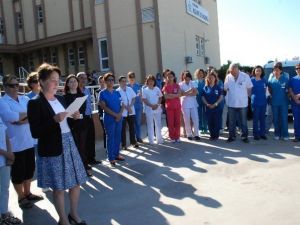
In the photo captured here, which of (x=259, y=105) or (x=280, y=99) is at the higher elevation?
(x=280, y=99)

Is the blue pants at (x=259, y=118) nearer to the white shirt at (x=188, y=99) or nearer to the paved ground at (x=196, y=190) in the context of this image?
the paved ground at (x=196, y=190)

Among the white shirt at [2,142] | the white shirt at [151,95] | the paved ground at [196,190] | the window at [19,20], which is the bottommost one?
the paved ground at [196,190]

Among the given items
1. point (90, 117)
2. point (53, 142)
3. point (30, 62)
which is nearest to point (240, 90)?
point (90, 117)

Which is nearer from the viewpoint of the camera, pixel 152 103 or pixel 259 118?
pixel 259 118

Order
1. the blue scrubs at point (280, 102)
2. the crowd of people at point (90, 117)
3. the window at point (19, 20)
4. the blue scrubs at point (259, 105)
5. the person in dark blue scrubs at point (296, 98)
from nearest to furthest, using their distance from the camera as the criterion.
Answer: the crowd of people at point (90, 117), the person in dark blue scrubs at point (296, 98), the blue scrubs at point (280, 102), the blue scrubs at point (259, 105), the window at point (19, 20)

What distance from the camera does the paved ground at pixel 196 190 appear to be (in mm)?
4875

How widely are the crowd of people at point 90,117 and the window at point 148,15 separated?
9.52 metres

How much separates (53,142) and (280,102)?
21.8 ft

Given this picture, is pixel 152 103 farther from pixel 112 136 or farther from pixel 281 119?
pixel 281 119

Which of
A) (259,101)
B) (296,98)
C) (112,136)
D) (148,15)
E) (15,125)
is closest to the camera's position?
(15,125)

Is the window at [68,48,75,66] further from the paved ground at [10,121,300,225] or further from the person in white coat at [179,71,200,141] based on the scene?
the paved ground at [10,121,300,225]

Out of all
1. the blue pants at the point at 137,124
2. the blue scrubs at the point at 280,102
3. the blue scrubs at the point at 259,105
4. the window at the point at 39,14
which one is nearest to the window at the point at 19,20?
the window at the point at 39,14

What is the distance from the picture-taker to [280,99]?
30.7 ft

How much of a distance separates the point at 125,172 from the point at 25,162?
2.23 metres
